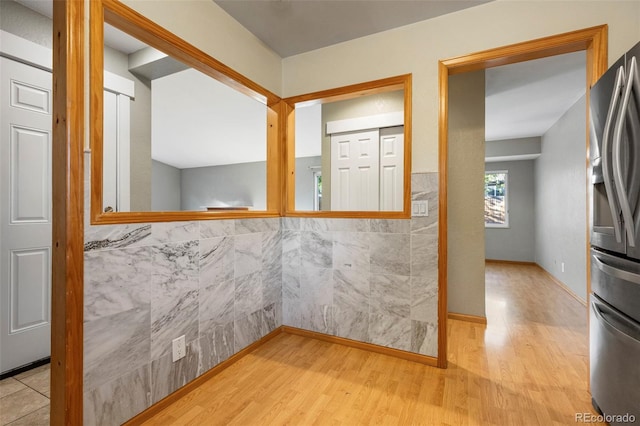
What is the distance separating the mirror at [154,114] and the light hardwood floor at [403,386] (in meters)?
1.13

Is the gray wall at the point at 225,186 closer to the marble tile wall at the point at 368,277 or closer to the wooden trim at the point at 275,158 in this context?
the wooden trim at the point at 275,158

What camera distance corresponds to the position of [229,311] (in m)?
2.16

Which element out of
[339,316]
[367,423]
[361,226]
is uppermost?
[361,226]

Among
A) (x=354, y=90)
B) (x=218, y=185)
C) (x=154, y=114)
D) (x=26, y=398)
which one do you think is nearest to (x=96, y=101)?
(x=354, y=90)

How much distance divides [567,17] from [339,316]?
8.46ft

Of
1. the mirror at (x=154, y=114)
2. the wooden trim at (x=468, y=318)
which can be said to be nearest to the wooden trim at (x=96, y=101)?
the mirror at (x=154, y=114)

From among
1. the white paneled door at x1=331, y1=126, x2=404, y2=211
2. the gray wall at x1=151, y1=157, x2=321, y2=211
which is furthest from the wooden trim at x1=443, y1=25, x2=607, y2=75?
the gray wall at x1=151, y1=157, x2=321, y2=211

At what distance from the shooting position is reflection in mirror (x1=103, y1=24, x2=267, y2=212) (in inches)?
102

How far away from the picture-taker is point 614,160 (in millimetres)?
1325

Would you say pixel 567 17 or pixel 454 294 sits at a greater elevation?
pixel 567 17

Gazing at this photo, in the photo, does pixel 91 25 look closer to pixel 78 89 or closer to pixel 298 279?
pixel 78 89

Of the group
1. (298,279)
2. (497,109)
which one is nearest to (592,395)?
(298,279)

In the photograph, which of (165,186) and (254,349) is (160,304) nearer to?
(254,349)

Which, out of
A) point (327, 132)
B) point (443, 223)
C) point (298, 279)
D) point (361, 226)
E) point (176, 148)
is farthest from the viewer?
point (176, 148)
